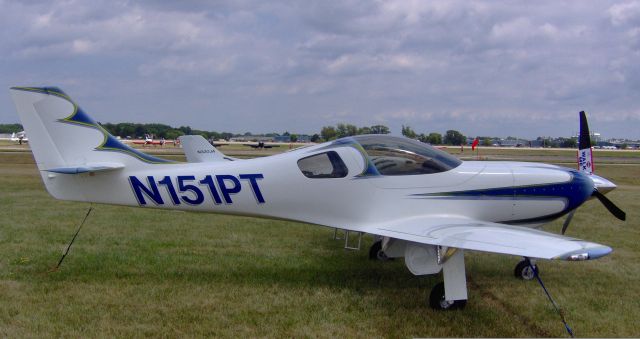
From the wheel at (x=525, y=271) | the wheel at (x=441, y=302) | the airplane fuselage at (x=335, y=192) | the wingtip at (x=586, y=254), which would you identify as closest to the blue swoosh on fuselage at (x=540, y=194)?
the airplane fuselage at (x=335, y=192)

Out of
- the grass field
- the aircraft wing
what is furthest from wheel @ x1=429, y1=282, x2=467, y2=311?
the aircraft wing

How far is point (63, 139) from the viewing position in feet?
20.7

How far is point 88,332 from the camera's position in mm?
4723

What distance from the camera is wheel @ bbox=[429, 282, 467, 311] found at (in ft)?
18.1

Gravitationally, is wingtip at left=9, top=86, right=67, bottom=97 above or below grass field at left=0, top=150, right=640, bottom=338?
above

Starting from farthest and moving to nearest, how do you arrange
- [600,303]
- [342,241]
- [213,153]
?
[213,153] → [342,241] → [600,303]

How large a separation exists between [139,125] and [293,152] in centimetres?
10963

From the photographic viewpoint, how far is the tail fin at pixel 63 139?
6195mm

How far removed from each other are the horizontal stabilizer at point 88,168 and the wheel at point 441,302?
3966 millimetres

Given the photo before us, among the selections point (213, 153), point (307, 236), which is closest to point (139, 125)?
point (213, 153)

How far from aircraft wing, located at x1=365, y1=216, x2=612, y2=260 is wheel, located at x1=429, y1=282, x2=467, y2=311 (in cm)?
61

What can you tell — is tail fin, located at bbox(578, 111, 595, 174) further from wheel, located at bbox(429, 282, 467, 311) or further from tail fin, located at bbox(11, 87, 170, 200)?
tail fin, located at bbox(11, 87, 170, 200)

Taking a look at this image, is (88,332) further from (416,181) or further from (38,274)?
(416,181)

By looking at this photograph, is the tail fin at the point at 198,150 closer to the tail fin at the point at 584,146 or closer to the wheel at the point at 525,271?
the tail fin at the point at 584,146
